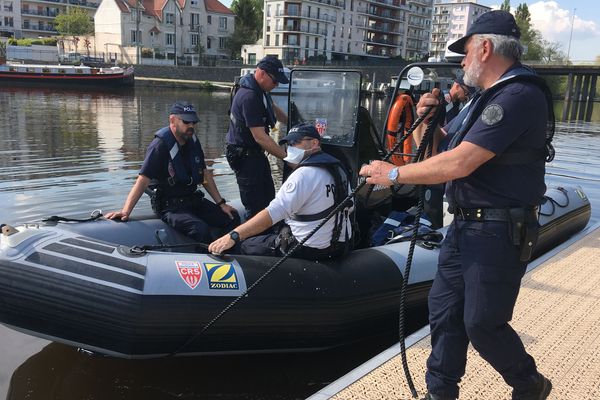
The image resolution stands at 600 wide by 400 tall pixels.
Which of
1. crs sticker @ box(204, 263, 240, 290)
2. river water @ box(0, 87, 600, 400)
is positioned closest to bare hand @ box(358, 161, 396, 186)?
crs sticker @ box(204, 263, 240, 290)

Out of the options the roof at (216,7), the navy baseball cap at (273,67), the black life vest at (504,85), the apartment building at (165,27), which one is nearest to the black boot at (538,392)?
the black life vest at (504,85)

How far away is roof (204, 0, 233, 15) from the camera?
63.0 m

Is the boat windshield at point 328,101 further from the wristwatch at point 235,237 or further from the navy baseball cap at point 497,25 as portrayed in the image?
the navy baseball cap at point 497,25

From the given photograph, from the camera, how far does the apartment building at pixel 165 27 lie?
5606 centimetres

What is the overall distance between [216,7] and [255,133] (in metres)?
64.5

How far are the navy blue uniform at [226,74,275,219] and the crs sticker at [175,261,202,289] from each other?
5.18 ft

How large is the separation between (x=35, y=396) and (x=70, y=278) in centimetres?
85

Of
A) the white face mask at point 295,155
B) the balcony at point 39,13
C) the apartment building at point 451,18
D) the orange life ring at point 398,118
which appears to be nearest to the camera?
the white face mask at point 295,155

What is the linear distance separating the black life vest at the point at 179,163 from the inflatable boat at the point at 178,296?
0.72 meters

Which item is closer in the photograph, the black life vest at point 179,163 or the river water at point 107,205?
the river water at point 107,205

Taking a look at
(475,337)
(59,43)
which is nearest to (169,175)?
(475,337)

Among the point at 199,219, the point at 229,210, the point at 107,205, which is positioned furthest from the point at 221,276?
the point at 107,205

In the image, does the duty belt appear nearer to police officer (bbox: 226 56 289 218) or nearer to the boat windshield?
police officer (bbox: 226 56 289 218)

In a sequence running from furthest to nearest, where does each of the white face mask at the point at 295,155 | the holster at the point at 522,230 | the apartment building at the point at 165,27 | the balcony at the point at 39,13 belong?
1. the balcony at the point at 39,13
2. the apartment building at the point at 165,27
3. the white face mask at the point at 295,155
4. the holster at the point at 522,230
